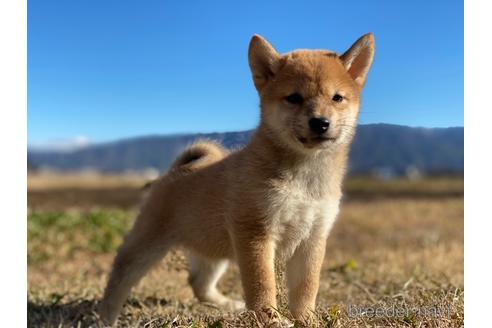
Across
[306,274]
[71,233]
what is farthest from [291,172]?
[71,233]

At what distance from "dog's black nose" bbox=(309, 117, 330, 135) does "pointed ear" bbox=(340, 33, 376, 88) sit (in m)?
0.41

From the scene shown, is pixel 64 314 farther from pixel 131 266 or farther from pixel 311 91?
pixel 311 91

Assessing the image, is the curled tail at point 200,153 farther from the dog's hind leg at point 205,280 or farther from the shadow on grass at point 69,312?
the shadow on grass at point 69,312

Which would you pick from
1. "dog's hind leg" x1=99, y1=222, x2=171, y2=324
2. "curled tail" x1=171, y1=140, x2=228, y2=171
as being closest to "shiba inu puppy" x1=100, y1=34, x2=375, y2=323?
"dog's hind leg" x1=99, y1=222, x2=171, y2=324

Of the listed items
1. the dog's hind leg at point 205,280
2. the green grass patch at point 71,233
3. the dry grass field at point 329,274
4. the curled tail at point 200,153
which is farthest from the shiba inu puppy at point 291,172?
the green grass patch at point 71,233

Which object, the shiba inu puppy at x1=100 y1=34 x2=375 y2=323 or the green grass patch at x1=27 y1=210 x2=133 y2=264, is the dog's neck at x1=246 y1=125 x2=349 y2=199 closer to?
the shiba inu puppy at x1=100 y1=34 x2=375 y2=323

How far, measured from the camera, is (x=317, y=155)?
3037 millimetres

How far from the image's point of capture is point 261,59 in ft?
9.85

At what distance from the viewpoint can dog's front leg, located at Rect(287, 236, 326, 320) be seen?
3111 mm

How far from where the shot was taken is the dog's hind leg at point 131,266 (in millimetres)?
3787
